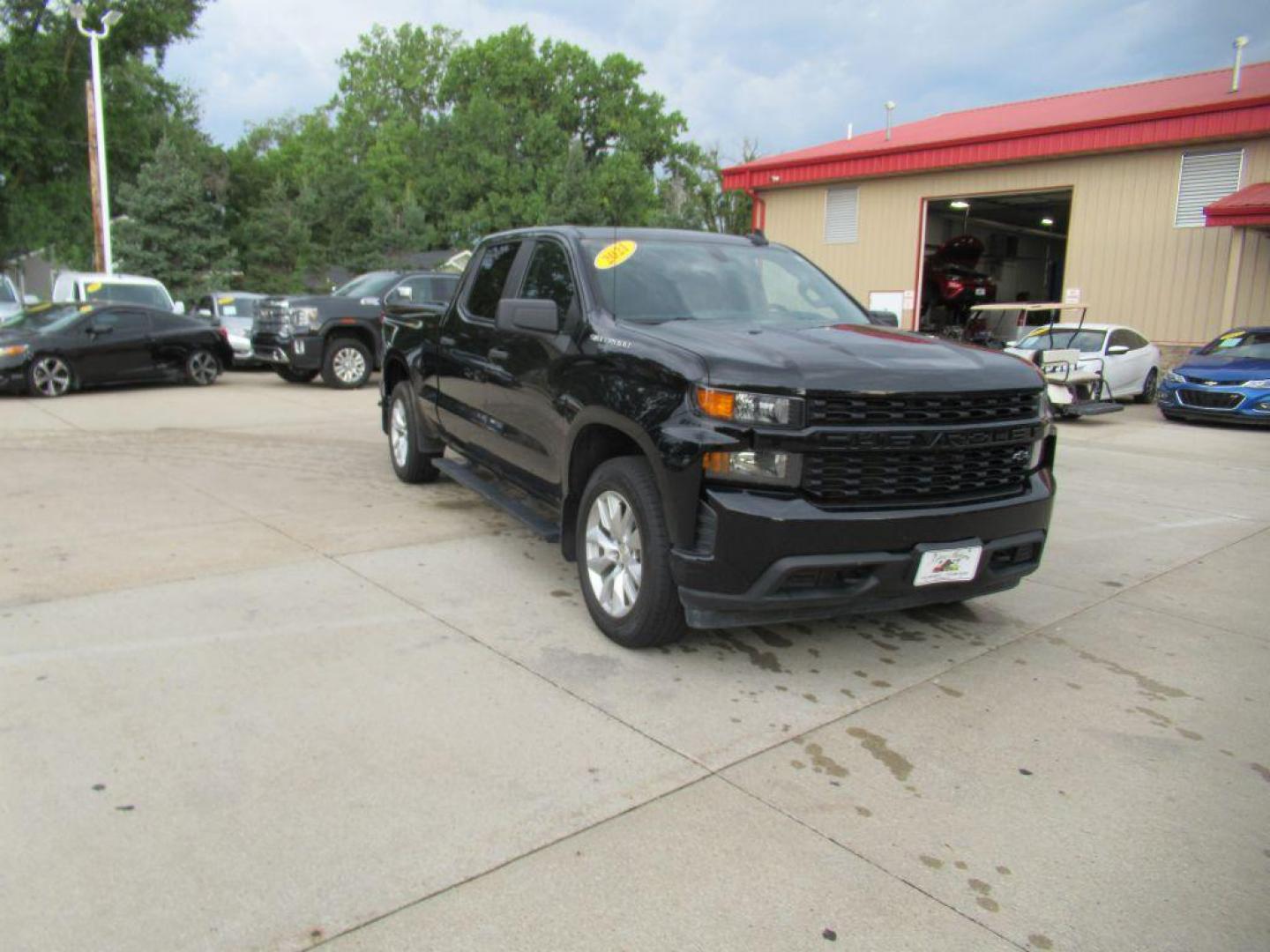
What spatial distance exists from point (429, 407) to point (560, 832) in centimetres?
438

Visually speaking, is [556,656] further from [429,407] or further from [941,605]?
[429,407]

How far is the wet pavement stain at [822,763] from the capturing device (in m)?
3.21

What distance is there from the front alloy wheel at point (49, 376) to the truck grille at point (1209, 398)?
1595 centimetres

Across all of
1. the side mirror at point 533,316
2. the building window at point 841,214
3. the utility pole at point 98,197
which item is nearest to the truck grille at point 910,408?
the side mirror at point 533,316

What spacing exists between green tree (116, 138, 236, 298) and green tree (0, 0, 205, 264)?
255 centimetres

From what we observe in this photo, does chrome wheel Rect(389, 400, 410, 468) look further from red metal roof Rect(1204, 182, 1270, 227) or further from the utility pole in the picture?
the utility pole

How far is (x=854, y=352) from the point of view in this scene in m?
3.93

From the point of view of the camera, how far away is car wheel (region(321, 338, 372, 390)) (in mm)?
14633

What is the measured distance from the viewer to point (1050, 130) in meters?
18.8

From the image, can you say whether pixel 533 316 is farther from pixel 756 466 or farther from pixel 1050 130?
pixel 1050 130

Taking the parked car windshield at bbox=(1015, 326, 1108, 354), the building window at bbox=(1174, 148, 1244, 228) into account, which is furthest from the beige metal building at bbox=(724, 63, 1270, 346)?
the parked car windshield at bbox=(1015, 326, 1108, 354)

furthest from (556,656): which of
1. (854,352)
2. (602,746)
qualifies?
(854,352)

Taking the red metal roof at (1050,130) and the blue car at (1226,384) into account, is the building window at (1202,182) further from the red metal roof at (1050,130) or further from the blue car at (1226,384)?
the blue car at (1226,384)

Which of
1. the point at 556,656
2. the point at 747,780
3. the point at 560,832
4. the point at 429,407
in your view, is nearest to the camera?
the point at 560,832
